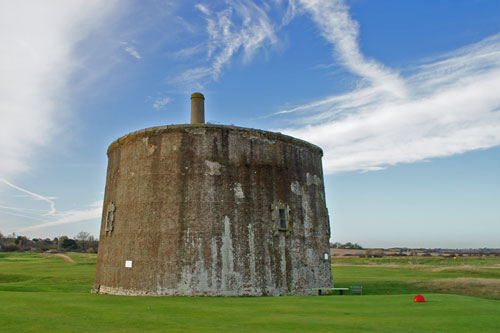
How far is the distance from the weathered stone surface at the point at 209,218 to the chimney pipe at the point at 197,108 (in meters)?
2.35

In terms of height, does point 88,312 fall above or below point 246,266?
below

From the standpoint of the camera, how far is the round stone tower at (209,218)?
1552cm

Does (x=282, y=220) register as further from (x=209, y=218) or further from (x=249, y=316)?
(x=249, y=316)

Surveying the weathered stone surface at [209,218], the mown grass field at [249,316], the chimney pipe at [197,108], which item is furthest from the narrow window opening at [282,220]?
the chimney pipe at [197,108]

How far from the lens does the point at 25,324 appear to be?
795 centimetres

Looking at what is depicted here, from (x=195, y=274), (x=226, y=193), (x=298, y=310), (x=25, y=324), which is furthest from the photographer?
(x=226, y=193)

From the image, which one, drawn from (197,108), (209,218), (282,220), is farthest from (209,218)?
(197,108)

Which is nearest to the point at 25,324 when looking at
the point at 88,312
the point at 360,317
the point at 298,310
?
the point at 88,312

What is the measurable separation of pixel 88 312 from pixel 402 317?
811cm

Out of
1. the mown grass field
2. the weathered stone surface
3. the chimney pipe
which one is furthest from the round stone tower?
the chimney pipe

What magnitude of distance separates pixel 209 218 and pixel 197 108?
21.1ft

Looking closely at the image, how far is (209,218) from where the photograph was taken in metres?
15.8

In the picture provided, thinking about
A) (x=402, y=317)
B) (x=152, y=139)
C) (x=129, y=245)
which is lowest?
(x=402, y=317)

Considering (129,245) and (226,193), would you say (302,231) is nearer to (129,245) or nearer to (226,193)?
(226,193)
